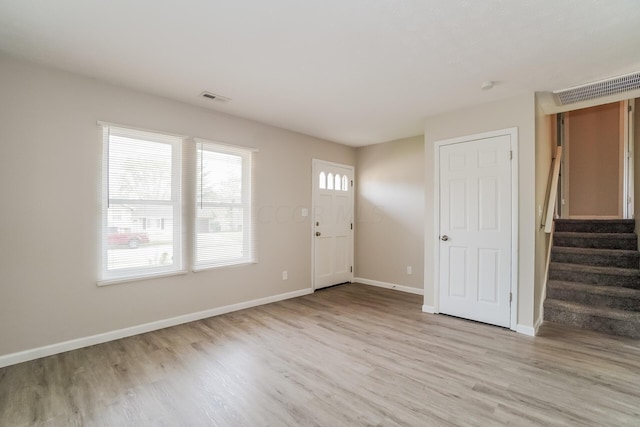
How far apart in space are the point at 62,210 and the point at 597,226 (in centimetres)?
655

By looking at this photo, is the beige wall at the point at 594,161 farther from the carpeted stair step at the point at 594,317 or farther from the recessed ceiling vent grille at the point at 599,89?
the recessed ceiling vent grille at the point at 599,89

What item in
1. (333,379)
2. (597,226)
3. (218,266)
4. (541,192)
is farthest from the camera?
(597,226)

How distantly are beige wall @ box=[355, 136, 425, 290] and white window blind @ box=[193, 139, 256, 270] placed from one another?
90.3 inches

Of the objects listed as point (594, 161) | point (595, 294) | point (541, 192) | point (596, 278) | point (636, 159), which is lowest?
point (595, 294)

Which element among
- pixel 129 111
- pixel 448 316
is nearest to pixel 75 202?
pixel 129 111

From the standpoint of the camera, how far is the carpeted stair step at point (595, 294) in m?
3.26

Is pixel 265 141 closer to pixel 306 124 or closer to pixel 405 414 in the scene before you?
pixel 306 124

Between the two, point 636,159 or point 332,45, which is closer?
point 332,45

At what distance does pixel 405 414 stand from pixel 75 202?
127 inches

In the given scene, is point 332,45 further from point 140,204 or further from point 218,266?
point 218,266

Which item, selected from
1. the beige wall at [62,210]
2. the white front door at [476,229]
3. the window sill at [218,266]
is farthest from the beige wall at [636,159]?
the beige wall at [62,210]

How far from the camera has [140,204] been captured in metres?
3.14

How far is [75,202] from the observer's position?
2775 millimetres

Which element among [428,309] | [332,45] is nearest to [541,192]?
[428,309]
